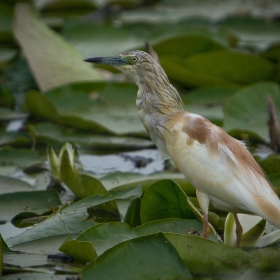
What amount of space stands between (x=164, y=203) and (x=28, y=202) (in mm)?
769

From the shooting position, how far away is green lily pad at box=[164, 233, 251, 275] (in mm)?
2600

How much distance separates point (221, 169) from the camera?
9.22 ft

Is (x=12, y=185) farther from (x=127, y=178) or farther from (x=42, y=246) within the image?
(x=42, y=246)

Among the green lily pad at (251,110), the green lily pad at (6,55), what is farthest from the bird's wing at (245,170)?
the green lily pad at (6,55)

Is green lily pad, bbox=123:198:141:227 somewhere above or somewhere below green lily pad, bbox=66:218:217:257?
below

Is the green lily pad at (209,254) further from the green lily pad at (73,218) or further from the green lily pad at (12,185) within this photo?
the green lily pad at (12,185)

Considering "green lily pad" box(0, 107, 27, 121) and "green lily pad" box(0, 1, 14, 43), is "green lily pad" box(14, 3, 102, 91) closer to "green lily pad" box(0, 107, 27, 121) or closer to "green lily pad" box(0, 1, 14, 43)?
"green lily pad" box(0, 107, 27, 121)

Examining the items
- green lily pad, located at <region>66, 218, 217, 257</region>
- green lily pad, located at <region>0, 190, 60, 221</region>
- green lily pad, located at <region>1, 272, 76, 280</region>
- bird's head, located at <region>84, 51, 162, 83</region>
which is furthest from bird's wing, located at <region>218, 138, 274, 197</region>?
green lily pad, located at <region>0, 190, 60, 221</region>

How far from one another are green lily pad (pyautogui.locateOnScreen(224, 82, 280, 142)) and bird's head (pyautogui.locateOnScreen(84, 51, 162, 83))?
118 cm

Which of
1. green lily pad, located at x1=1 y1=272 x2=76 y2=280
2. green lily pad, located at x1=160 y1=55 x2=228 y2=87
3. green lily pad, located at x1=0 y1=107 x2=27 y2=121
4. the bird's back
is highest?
the bird's back

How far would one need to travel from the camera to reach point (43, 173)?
4023mm

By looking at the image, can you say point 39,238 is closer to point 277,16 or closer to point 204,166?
point 204,166

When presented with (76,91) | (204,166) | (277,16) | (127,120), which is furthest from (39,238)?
(277,16)

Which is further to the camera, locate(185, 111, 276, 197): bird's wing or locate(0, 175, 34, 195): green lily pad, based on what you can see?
locate(0, 175, 34, 195): green lily pad
